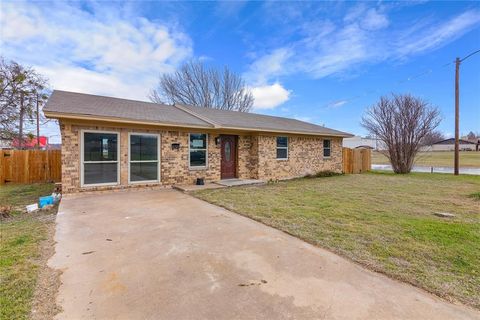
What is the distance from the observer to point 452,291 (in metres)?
2.46

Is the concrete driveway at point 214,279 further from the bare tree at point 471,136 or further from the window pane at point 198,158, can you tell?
the bare tree at point 471,136

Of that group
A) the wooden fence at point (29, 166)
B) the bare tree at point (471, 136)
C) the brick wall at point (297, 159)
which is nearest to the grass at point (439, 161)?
the brick wall at point (297, 159)

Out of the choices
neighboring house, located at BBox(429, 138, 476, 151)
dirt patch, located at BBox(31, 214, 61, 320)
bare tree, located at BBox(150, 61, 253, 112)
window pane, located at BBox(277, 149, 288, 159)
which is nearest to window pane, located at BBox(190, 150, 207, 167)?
window pane, located at BBox(277, 149, 288, 159)

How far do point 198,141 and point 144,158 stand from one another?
7.34 feet

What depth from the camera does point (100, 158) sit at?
25.3 ft

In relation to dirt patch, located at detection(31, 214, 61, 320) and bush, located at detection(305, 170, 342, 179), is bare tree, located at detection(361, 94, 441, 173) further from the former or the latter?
dirt patch, located at detection(31, 214, 61, 320)

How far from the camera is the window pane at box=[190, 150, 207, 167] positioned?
31.7 ft

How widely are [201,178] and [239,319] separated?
779 centimetres

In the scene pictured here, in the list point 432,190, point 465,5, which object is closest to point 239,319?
point 432,190

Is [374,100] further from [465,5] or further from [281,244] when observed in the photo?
[281,244]

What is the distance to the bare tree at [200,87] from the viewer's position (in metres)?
22.9

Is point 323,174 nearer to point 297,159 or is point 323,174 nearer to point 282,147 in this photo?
point 297,159

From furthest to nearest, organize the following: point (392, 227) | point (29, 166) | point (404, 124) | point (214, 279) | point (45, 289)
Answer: point (404, 124), point (29, 166), point (392, 227), point (214, 279), point (45, 289)

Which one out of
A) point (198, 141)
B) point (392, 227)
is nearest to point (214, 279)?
point (392, 227)
